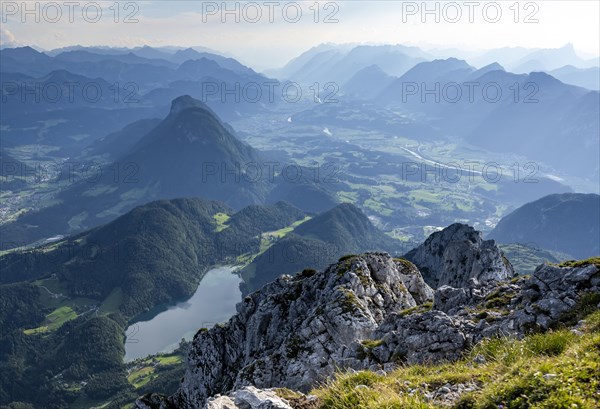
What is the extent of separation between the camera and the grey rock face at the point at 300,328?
3559 cm

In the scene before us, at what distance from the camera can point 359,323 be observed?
3809 centimetres

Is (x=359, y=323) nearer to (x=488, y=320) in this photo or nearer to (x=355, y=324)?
(x=355, y=324)

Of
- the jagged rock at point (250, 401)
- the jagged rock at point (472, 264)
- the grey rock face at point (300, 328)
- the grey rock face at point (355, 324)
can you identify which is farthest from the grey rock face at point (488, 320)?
the jagged rock at point (472, 264)

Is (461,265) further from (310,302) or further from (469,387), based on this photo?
(469,387)

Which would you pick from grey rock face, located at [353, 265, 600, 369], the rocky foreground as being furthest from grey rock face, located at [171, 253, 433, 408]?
grey rock face, located at [353, 265, 600, 369]

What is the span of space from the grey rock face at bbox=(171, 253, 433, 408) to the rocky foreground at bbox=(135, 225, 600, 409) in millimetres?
117

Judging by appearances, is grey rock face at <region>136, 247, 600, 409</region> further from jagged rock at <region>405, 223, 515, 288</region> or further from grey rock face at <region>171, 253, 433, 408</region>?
jagged rock at <region>405, 223, 515, 288</region>

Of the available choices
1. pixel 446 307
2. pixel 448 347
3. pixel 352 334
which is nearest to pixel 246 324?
pixel 352 334

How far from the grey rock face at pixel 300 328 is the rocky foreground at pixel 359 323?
4.6 inches

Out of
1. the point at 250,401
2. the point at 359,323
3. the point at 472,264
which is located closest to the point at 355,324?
the point at 359,323

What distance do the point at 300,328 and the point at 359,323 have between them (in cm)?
583

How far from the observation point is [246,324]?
5453 centimetres

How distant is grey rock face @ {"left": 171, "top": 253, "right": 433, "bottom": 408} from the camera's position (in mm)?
35594

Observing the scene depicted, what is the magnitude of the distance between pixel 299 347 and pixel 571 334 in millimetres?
24431
